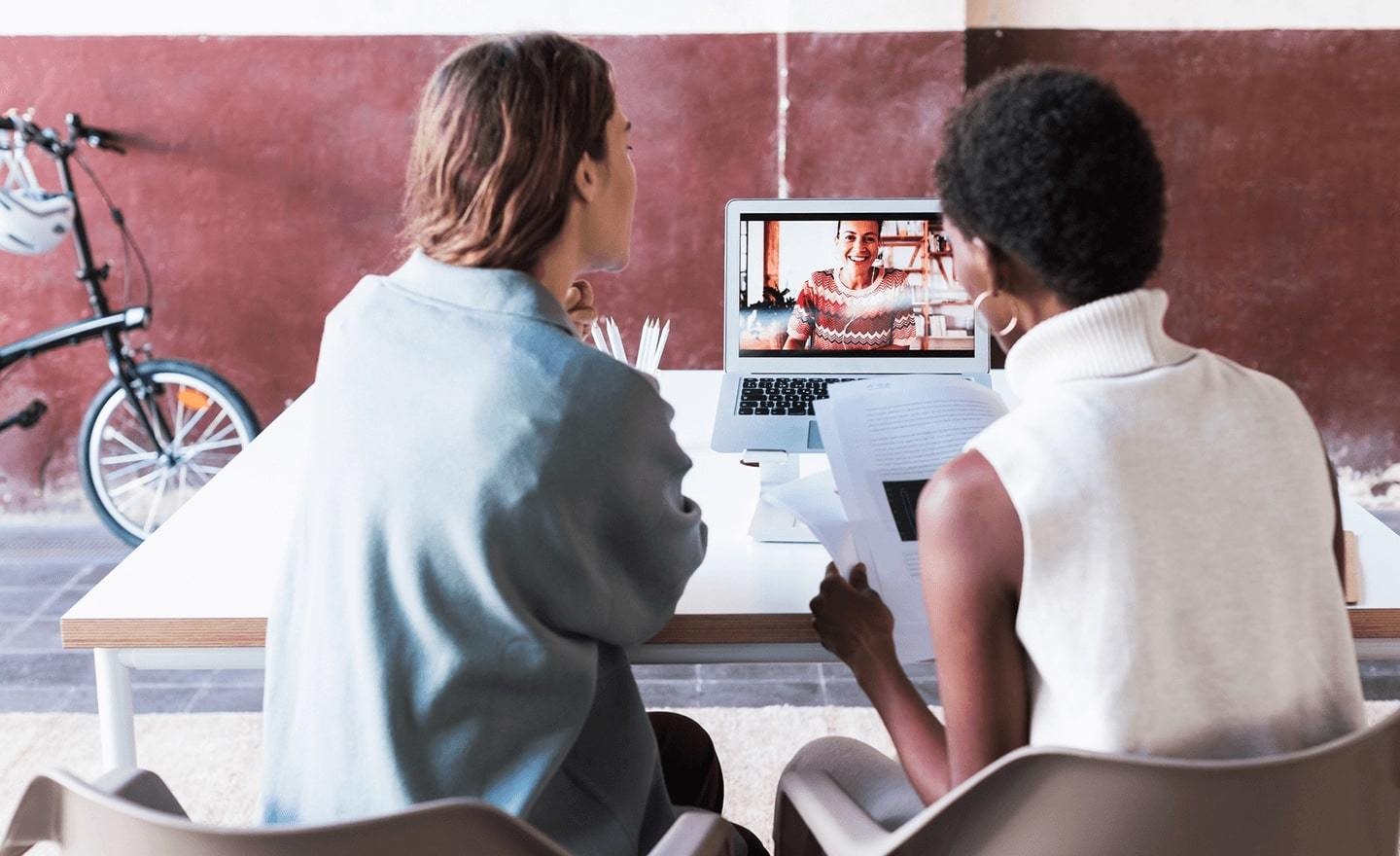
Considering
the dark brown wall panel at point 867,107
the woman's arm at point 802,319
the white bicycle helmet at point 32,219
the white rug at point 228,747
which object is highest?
the dark brown wall panel at point 867,107

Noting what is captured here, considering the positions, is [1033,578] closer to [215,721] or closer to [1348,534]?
[1348,534]

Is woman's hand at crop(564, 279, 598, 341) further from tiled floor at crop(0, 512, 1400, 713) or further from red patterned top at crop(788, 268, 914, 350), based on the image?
tiled floor at crop(0, 512, 1400, 713)

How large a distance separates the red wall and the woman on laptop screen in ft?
4.92

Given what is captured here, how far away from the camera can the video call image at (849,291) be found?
7.37 ft

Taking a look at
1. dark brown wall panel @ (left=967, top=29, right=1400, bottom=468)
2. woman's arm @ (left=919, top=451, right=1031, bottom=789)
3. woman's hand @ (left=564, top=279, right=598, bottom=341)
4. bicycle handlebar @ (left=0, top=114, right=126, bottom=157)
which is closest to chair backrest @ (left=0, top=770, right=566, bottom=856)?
woman's arm @ (left=919, top=451, right=1031, bottom=789)

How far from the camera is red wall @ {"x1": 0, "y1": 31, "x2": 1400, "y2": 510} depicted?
3742mm

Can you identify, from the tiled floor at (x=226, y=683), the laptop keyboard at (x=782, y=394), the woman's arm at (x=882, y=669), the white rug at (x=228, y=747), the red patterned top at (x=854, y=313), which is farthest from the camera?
the tiled floor at (x=226, y=683)

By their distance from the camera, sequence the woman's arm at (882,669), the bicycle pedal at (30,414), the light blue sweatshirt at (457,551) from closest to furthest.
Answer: the light blue sweatshirt at (457,551) < the woman's arm at (882,669) < the bicycle pedal at (30,414)

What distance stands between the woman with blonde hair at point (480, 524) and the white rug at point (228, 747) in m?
1.35

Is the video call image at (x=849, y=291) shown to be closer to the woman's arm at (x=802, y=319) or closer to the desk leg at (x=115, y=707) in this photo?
the woman's arm at (x=802, y=319)

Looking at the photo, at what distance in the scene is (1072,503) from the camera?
3.31 feet

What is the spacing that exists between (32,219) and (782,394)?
2.35 metres

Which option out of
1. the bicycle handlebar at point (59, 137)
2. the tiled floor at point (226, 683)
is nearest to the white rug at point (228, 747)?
the tiled floor at point (226, 683)

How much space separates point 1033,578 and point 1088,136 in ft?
1.11
